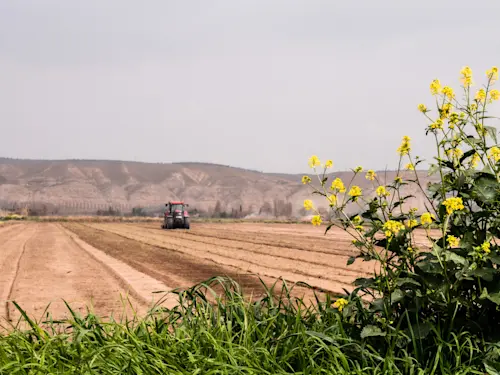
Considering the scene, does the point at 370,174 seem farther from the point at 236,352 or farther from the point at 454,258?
the point at 236,352

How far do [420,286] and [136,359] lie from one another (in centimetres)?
197

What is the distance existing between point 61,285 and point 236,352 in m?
8.75

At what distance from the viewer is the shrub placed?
404cm

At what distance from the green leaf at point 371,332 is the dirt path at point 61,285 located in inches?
116

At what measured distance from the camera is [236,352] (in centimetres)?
412

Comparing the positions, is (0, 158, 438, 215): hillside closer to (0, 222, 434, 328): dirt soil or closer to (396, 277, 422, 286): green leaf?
(0, 222, 434, 328): dirt soil

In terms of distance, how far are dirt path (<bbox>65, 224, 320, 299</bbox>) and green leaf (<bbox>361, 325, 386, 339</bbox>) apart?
5.02m

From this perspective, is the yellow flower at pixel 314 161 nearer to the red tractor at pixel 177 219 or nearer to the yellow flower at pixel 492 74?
the yellow flower at pixel 492 74

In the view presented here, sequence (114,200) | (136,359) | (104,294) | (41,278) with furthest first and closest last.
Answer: (114,200) < (41,278) < (104,294) < (136,359)

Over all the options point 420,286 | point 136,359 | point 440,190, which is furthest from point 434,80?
point 136,359

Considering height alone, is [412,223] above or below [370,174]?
below

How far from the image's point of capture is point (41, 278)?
13156 mm

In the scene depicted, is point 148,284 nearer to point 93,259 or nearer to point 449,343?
point 93,259

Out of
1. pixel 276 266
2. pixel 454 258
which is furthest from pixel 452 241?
pixel 276 266
